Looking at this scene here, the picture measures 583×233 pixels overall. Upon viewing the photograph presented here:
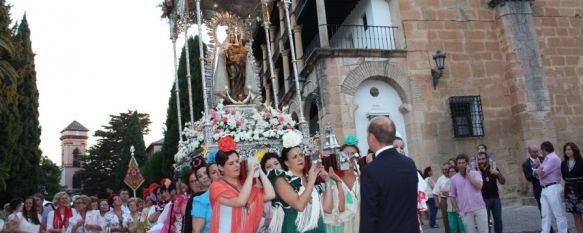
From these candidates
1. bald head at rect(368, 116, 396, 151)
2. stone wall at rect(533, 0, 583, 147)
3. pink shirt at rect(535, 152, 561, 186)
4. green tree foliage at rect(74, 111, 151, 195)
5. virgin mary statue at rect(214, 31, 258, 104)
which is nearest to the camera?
bald head at rect(368, 116, 396, 151)

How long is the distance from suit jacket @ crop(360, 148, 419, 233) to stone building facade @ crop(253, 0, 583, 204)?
11.0 meters

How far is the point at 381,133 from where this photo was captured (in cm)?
355

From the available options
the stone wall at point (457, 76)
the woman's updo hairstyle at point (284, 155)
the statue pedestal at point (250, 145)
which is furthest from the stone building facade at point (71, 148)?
the woman's updo hairstyle at point (284, 155)

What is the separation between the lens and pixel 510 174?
14930mm

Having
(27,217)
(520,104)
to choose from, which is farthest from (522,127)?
(27,217)

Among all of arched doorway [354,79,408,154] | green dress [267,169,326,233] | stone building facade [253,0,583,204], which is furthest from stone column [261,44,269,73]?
green dress [267,169,326,233]

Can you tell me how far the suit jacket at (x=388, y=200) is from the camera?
3.32m

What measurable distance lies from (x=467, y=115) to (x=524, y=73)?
2.11m

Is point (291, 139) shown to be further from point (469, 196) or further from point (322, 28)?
point (322, 28)

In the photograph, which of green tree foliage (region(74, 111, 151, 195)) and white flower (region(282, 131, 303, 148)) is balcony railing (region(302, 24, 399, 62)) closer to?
white flower (region(282, 131, 303, 148))

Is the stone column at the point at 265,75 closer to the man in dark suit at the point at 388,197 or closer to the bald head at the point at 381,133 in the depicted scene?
the bald head at the point at 381,133

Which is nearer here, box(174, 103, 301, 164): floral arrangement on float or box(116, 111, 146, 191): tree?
box(174, 103, 301, 164): floral arrangement on float

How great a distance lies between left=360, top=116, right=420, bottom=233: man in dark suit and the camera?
332cm

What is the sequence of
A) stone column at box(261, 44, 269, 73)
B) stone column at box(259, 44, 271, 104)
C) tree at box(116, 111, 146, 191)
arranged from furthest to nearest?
tree at box(116, 111, 146, 191), stone column at box(261, 44, 269, 73), stone column at box(259, 44, 271, 104)
